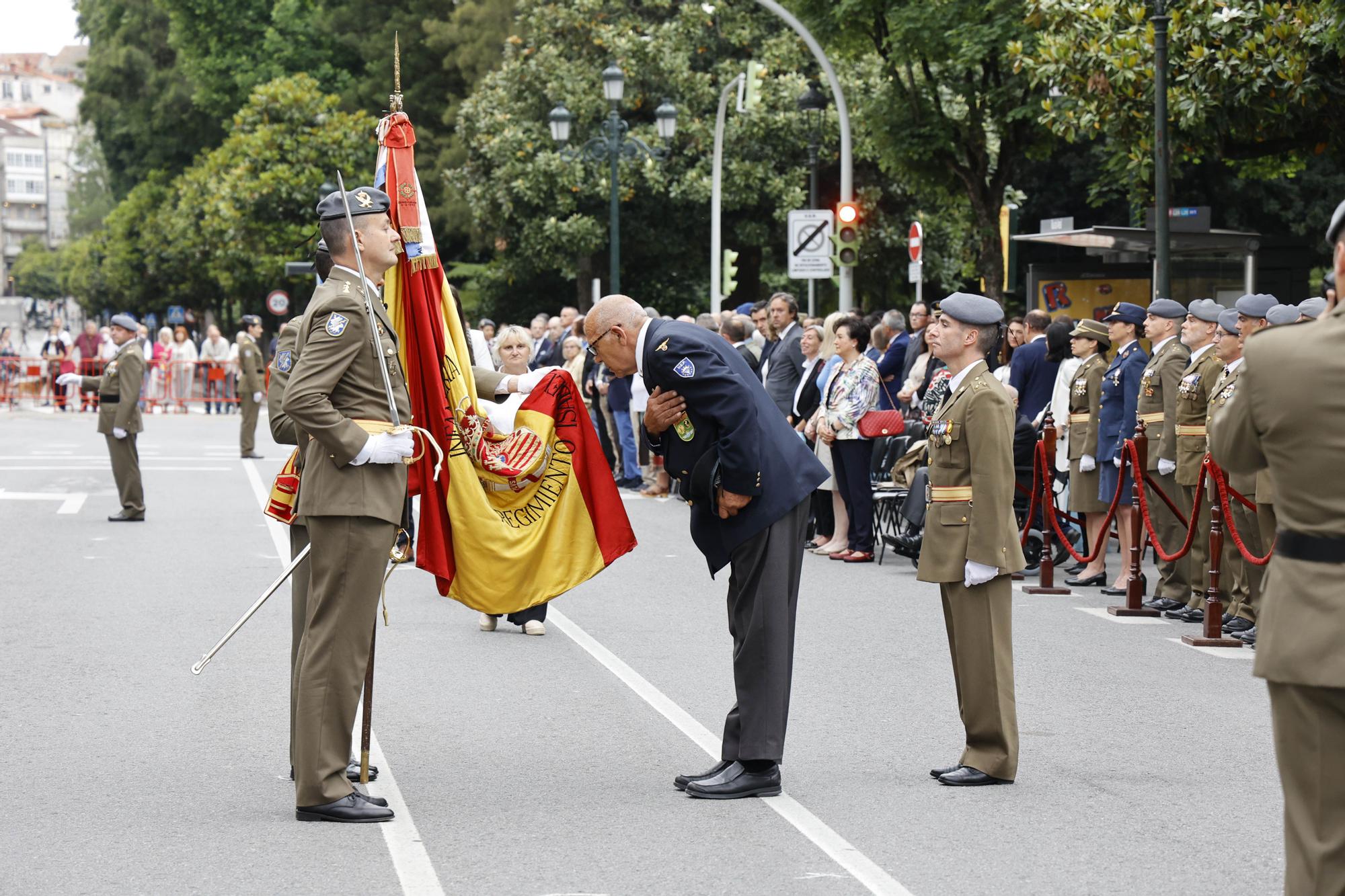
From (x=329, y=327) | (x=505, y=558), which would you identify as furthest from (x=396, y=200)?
(x=505, y=558)

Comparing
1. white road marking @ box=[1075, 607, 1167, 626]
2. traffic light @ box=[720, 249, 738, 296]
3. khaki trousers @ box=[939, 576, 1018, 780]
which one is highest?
traffic light @ box=[720, 249, 738, 296]

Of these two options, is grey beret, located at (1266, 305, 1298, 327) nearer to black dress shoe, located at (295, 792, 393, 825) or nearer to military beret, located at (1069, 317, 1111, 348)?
military beret, located at (1069, 317, 1111, 348)

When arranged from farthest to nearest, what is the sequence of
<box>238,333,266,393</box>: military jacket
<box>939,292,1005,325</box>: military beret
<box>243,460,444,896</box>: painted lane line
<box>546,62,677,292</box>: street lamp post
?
1. <box>546,62,677,292</box>: street lamp post
2. <box>238,333,266,393</box>: military jacket
3. <box>939,292,1005,325</box>: military beret
4. <box>243,460,444,896</box>: painted lane line

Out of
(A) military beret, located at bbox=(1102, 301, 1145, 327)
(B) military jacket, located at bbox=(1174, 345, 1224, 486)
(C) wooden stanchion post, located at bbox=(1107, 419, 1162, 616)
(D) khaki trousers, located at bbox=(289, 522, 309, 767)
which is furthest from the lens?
(A) military beret, located at bbox=(1102, 301, 1145, 327)

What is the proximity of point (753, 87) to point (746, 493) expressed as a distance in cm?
2762

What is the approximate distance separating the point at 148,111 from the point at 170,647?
56.1 m

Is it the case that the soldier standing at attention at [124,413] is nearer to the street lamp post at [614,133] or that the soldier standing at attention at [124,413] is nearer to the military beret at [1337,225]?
the street lamp post at [614,133]

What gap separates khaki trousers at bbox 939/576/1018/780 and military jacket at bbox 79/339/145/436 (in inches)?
461

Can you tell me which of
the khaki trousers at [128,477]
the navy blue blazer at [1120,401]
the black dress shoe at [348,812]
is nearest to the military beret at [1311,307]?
the navy blue blazer at [1120,401]

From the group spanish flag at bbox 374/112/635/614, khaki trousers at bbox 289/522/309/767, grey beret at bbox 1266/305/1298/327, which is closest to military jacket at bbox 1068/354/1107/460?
grey beret at bbox 1266/305/1298/327

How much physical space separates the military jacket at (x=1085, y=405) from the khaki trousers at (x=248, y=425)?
603 inches

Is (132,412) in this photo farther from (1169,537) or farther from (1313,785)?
(1313,785)

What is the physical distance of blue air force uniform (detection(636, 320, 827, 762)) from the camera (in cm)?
651

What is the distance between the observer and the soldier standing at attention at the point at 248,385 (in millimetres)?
25594
